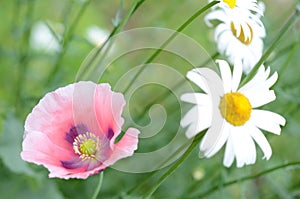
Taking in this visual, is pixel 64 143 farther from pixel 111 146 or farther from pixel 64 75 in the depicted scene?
pixel 64 75

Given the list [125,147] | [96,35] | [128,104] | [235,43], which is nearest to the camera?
[125,147]

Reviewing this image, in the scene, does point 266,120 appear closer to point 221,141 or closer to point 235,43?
point 221,141

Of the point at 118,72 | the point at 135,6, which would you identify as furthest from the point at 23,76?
the point at 135,6

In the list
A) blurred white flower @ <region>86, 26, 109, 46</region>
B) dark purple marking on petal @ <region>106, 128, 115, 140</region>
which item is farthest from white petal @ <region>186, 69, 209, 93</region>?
blurred white flower @ <region>86, 26, 109, 46</region>

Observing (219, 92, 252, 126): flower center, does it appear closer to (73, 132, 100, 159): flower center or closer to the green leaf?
(73, 132, 100, 159): flower center

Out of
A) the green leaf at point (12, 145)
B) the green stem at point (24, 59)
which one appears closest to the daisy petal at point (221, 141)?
the green leaf at point (12, 145)

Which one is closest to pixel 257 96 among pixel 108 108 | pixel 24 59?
pixel 108 108
